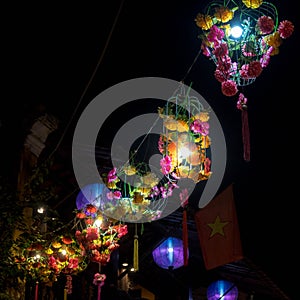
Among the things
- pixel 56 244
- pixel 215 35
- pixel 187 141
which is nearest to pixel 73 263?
pixel 56 244

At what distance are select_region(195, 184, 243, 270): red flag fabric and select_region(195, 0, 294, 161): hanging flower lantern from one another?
5.63 ft

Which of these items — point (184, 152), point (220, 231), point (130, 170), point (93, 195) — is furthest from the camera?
point (93, 195)

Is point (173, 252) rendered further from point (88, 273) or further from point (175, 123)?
point (175, 123)

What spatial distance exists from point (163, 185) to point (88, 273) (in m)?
6.46

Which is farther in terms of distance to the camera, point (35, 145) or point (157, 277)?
point (157, 277)

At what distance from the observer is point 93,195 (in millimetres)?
12141

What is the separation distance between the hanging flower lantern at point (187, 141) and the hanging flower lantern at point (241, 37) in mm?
1564

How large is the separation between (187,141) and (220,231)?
6.86 feet

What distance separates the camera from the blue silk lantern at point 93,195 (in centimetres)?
1207

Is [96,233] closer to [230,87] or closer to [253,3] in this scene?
[230,87]

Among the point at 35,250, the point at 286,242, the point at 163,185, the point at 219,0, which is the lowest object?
the point at 35,250

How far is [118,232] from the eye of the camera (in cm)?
1314

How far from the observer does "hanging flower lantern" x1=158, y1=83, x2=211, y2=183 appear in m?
9.05

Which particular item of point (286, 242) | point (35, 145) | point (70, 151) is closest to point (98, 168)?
point (70, 151)
